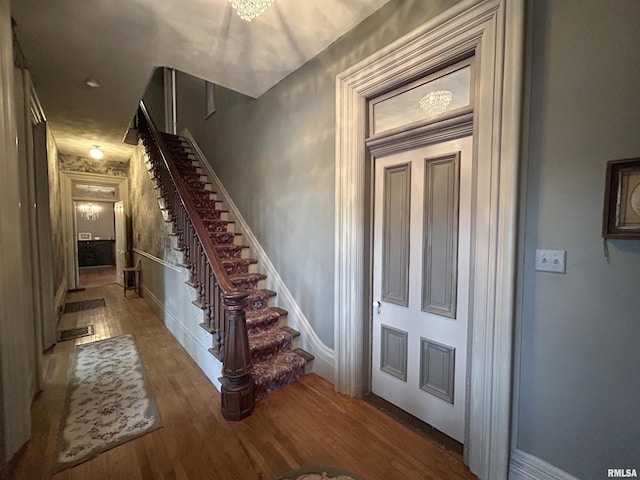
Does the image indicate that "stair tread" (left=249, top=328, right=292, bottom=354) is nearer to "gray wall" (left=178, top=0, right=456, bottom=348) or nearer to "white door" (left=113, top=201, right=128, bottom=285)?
"gray wall" (left=178, top=0, right=456, bottom=348)

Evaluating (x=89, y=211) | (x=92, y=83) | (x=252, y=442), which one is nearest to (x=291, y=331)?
(x=252, y=442)

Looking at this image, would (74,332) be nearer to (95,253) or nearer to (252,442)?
(252,442)

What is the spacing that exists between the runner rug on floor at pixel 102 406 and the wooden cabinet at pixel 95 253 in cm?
962

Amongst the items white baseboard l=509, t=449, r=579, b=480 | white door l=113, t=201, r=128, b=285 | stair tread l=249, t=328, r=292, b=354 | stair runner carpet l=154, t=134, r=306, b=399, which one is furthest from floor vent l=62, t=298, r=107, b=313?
white baseboard l=509, t=449, r=579, b=480

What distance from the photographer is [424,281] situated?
77.8 inches

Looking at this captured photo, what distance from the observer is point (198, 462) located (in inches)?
64.9

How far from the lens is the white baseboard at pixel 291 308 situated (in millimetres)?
2607

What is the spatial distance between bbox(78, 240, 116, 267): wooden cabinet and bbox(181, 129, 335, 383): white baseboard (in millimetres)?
9567

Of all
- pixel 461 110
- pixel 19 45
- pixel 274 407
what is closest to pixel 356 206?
pixel 461 110

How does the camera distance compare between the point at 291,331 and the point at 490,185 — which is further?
the point at 291,331

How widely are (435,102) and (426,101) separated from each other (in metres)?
0.07

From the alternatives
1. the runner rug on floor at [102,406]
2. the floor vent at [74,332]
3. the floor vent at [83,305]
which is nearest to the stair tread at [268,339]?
the runner rug on floor at [102,406]

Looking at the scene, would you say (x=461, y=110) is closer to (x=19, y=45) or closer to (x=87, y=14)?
(x=87, y=14)

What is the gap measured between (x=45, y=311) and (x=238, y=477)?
10.7 ft
